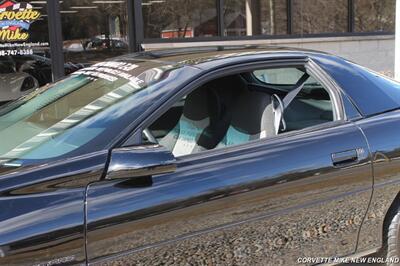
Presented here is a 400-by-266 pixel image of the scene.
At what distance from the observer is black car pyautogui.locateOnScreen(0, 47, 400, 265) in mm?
2193

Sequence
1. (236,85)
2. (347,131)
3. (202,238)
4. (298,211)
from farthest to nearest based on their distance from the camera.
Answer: (236,85) < (347,131) < (298,211) < (202,238)

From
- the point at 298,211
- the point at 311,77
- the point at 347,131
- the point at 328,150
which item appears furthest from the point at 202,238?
the point at 311,77

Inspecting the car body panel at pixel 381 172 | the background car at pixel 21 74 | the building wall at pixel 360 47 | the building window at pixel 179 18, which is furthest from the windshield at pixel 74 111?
the building wall at pixel 360 47

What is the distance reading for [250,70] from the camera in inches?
117

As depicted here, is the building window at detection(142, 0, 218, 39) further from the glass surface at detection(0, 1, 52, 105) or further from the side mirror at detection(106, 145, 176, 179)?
the side mirror at detection(106, 145, 176, 179)

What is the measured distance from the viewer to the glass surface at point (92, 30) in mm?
7992

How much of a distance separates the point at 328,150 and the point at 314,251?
55cm

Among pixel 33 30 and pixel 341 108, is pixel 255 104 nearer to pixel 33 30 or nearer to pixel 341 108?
pixel 341 108

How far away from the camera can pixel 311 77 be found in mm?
3250

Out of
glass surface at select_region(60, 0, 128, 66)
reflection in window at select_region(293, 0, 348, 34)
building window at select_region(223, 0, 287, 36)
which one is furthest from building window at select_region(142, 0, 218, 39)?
reflection in window at select_region(293, 0, 348, 34)

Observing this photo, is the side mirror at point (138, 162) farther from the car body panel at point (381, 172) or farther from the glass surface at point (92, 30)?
the glass surface at point (92, 30)

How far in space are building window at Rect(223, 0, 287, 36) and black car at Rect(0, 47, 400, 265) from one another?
5.93 metres

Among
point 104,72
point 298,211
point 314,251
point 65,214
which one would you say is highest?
point 104,72

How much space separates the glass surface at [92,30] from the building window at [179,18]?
42cm
